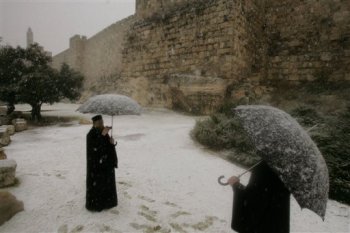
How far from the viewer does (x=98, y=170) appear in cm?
375

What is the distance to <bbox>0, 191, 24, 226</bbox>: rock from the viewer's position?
347 centimetres

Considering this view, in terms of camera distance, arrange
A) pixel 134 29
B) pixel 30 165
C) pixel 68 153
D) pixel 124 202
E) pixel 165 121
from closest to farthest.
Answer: pixel 124 202 → pixel 30 165 → pixel 68 153 → pixel 165 121 → pixel 134 29

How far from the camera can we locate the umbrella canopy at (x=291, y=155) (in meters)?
1.96

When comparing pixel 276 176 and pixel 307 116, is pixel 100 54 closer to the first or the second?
pixel 307 116

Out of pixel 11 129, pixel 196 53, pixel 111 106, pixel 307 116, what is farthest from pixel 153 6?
pixel 111 106

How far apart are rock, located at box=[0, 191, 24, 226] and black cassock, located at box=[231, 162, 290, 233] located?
274 centimetres

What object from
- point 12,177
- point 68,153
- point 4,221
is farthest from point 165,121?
point 4,221

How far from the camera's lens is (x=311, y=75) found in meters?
10.1

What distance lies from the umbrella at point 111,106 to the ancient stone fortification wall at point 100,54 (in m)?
19.0

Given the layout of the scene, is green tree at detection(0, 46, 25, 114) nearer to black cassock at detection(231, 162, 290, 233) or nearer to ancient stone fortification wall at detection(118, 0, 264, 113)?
ancient stone fortification wall at detection(118, 0, 264, 113)

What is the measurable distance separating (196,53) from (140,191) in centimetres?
739

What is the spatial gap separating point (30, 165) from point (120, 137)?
8.96 feet

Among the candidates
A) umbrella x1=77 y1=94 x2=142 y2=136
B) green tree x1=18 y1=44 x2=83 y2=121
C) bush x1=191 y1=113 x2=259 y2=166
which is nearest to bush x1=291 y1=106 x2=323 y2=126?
bush x1=191 y1=113 x2=259 y2=166

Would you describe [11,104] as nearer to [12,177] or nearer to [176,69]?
[176,69]
